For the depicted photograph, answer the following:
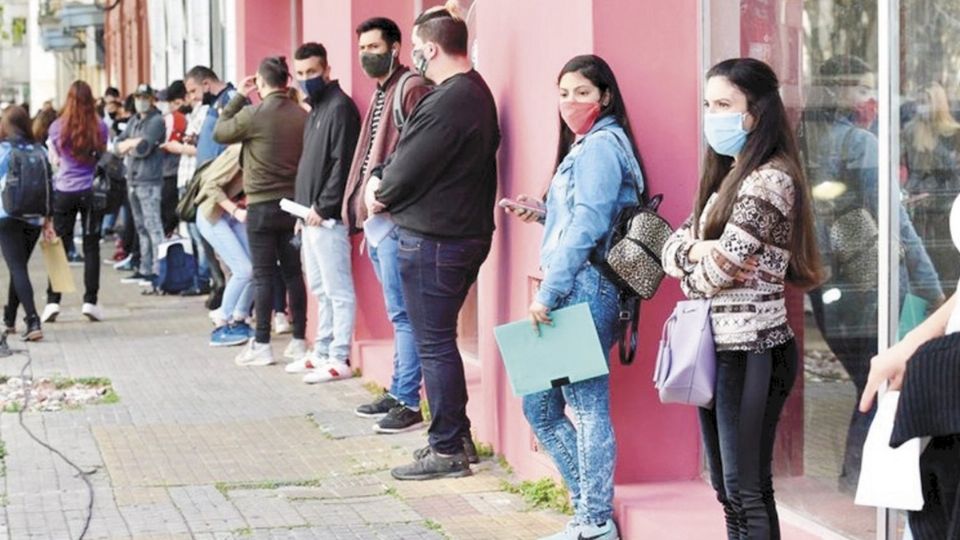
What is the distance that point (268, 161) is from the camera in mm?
11055

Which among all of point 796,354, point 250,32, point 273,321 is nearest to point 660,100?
point 796,354

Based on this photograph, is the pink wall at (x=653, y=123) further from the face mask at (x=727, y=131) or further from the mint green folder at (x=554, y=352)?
the face mask at (x=727, y=131)

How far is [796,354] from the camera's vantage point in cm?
537

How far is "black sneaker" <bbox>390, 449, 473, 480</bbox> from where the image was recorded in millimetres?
A: 7820

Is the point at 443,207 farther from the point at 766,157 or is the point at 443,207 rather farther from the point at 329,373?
the point at 329,373

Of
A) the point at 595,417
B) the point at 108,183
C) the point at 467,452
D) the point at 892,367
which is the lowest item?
the point at 467,452

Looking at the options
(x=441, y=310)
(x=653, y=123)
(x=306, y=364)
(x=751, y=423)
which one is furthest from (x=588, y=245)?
(x=306, y=364)

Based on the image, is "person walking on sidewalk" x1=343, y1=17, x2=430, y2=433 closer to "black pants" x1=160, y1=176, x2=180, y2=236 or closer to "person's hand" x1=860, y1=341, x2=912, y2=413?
"person's hand" x1=860, y1=341, x2=912, y2=413

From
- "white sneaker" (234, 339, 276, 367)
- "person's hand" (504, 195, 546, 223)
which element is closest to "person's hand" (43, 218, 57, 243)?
"white sneaker" (234, 339, 276, 367)

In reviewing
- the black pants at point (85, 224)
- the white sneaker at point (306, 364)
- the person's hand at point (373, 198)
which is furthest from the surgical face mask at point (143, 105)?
the person's hand at point (373, 198)

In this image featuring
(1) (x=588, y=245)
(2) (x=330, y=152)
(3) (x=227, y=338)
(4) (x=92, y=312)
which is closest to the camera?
(1) (x=588, y=245)

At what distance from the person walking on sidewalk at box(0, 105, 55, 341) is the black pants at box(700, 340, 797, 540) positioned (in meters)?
8.34

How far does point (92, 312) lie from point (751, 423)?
10146mm

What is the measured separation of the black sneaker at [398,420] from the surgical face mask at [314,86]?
2.39m
